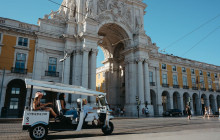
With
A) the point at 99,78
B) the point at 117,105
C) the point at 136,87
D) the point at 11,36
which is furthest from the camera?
the point at 99,78

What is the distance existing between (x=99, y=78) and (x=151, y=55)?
18.9m

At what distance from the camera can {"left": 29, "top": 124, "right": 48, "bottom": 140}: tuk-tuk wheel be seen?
651 cm

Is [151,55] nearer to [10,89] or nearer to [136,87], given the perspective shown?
[136,87]

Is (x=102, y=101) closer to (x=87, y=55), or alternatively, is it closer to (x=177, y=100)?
(x=87, y=55)

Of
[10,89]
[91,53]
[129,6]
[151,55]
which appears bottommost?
[10,89]

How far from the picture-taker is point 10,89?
23.6m

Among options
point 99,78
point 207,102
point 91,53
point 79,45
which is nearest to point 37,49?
point 79,45

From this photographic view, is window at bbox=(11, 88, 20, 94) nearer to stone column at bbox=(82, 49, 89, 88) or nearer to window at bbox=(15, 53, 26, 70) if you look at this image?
window at bbox=(15, 53, 26, 70)

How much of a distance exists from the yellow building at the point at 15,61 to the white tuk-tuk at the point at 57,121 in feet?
57.2

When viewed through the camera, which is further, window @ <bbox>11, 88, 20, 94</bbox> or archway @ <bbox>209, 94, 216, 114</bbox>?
archway @ <bbox>209, 94, 216, 114</bbox>

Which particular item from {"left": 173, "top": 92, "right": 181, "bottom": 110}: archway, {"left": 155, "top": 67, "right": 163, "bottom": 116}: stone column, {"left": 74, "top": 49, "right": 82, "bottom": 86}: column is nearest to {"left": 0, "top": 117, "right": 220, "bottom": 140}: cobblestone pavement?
{"left": 74, "top": 49, "right": 82, "bottom": 86}: column

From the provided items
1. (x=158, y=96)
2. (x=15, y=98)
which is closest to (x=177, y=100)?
(x=158, y=96)

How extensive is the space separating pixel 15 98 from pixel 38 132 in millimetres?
19791

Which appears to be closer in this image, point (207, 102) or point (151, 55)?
point (151, 55)
